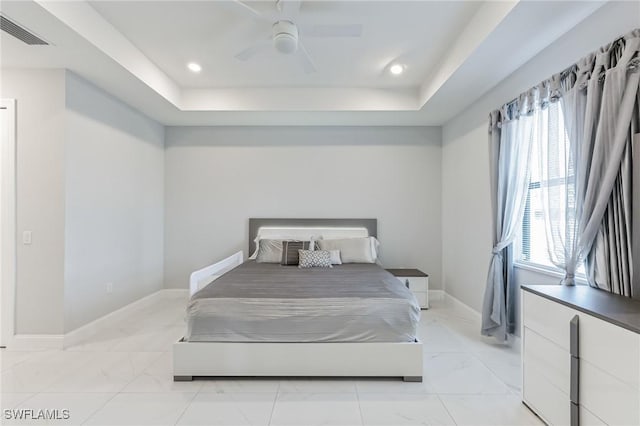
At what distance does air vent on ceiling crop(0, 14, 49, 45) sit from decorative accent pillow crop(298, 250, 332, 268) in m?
3.11

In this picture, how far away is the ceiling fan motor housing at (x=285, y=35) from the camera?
2.65 meters

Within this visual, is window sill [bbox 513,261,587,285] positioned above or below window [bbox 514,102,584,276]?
below

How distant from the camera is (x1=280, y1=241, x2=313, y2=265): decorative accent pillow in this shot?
4.11 m

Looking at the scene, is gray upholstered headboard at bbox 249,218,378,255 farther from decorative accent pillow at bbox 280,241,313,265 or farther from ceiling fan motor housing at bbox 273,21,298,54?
ceiling fan motor housing at bbox 273,21,298,54

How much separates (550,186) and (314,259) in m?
2.47

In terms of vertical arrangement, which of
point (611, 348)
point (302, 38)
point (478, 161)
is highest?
point (302, 38)

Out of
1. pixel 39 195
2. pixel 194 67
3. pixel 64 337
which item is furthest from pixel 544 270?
pixel 39 195

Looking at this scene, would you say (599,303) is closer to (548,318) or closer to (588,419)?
(548,318)

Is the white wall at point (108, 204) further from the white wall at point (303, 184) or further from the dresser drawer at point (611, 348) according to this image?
the dresser drawer at point (611, 348)

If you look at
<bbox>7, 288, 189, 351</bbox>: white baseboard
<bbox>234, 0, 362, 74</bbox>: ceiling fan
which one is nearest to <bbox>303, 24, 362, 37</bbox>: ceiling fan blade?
<bbox>234, 0, 362, 74</bbox>: ceiling fan

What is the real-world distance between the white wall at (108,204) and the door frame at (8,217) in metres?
0.46

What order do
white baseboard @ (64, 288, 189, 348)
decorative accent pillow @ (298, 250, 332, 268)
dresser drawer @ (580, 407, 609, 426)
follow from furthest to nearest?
decorative accent pillow @ (298, 250, 332, 268)
white baseboard @ (64, 288, 189, 348)
dresser drawer @ (580, 407, 609, 426)

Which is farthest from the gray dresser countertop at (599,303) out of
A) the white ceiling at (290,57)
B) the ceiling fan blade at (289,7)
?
the ceiling fan blade at (289,7)

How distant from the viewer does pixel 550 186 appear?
2570 mm
